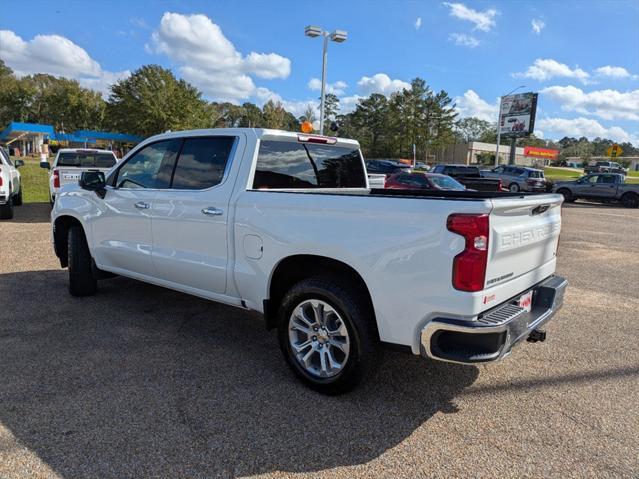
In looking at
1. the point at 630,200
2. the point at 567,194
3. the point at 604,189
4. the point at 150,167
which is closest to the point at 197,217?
the point at 150,167

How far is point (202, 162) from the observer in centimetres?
415

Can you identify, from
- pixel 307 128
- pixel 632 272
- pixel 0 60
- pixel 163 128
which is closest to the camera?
pixel 632 272

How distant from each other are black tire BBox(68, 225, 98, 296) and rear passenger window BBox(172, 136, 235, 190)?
182 centimetres

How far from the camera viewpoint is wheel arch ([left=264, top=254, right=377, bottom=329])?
3.23 meters

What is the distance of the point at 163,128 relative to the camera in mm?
53812

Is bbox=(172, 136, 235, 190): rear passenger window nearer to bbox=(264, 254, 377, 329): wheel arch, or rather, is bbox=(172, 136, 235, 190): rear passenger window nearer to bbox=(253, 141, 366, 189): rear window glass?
bbox=(253, 141, 366, 189): rear window glass

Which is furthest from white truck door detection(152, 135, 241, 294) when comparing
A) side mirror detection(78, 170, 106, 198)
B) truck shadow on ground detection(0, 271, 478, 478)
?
side mirror detection(78, 170, 106, 198)

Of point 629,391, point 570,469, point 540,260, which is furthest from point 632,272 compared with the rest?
point 570,469

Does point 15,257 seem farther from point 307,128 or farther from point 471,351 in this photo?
point 307,128

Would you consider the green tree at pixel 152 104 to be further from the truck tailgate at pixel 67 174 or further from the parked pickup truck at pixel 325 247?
the parked pickup truck at pixel 325 247

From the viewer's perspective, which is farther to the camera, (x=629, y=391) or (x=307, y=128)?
(x=307, y=128)

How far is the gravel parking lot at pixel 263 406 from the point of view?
264cm

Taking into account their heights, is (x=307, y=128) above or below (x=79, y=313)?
above

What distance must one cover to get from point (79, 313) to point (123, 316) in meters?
0.48
